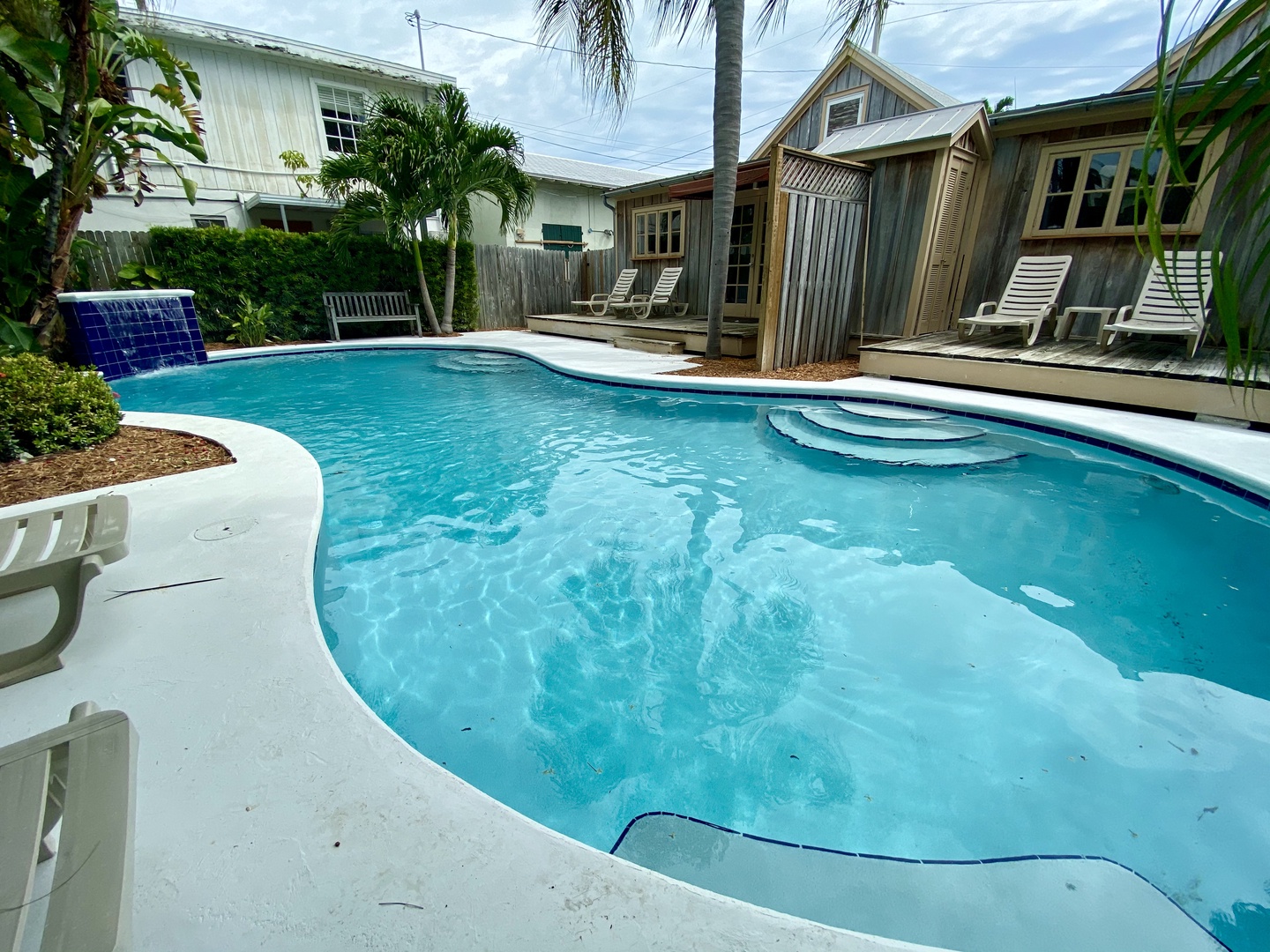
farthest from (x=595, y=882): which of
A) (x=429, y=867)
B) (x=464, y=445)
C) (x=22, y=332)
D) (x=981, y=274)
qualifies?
(x=981, y=274)

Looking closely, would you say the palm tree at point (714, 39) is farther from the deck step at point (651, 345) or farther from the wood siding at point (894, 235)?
the wood siding at point (894, 235)

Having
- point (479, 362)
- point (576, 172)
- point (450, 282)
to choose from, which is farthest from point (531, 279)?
point (576, 172)

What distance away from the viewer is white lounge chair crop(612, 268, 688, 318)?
38.0 ft

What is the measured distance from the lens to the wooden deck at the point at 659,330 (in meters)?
9.16

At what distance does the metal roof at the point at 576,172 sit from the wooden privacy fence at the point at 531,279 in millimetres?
3799

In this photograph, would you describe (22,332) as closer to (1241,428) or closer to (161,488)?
(161,488)

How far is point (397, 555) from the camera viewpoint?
371 centimetres

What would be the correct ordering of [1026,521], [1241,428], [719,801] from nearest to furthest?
[719,801], [1026,521], [1241,428]

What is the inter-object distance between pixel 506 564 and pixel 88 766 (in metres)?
2.42

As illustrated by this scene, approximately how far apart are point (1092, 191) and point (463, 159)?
9.68 m

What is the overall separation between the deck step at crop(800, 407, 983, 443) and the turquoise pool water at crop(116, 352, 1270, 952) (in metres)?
0.30

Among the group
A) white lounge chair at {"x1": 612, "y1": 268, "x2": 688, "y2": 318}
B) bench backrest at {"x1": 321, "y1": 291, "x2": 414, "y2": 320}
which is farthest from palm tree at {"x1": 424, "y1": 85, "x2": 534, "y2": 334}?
white lounge chair at {"x1": 612, "y1": 268, "x2": 688, "y2": 318}

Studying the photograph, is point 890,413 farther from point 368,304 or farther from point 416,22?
point 416,22

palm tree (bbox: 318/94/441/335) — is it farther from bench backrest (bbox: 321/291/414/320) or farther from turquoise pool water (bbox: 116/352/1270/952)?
turquoise pool water (bbox: 116/352/1270/952)
